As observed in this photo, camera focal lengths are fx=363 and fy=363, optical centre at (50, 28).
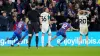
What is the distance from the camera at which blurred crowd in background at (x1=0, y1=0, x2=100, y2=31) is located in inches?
1001

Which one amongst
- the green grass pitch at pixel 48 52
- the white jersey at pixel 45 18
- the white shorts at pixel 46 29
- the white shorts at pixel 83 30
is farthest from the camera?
the white shorts at pixel 83 30

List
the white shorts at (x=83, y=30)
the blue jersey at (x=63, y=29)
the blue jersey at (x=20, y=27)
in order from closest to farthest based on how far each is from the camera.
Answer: the blue jersey at (x=20, y=27), the white shorts at (x=83, y=30), the blue jersey at (x=63, y=29)

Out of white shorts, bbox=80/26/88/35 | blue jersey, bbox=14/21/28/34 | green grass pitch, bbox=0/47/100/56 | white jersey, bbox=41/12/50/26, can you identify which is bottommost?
green grass pitch, bbox=0/47/100/56

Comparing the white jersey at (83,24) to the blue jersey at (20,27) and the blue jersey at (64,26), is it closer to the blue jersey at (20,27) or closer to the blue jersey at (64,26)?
the blue jersey at (64,26)

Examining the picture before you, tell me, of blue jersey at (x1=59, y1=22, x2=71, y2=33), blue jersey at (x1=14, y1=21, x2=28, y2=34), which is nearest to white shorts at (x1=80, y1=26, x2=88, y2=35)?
blue jersey at (x1=59, y1=22, x2=71, y2=33)

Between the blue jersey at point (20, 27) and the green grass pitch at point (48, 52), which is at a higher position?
the blue jersey at point (20, 27)

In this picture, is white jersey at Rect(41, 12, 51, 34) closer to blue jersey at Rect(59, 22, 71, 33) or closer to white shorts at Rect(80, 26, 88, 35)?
blue jersey at Rect(59, 22, 71, 33)

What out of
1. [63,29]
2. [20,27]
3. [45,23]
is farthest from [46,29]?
[20,27]

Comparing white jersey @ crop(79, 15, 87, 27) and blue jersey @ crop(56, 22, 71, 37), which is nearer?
white jersey @ crop(79, 15, 87, 27)

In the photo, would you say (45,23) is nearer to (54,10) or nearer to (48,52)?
(54,10)

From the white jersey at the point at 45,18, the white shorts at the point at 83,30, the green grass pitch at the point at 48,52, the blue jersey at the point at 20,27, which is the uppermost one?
the white jersey at the point at 45,18

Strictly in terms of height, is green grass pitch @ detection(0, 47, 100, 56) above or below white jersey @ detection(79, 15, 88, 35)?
below

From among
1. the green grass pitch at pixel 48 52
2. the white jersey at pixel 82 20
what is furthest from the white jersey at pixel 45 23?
the green grass pitch at pixel 48 52

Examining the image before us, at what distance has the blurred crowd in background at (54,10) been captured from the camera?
2542 centimetres
